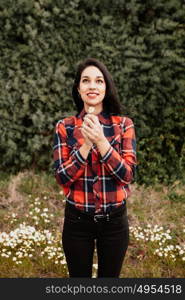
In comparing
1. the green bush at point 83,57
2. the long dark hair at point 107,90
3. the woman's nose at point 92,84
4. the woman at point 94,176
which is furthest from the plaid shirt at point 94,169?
the green bush at point 83,57

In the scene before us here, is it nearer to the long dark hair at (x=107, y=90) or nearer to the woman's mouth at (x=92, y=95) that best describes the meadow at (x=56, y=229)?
the long dark hair at (x=107, y=90)

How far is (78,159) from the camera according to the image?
2.24 m

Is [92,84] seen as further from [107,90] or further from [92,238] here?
[92,238]

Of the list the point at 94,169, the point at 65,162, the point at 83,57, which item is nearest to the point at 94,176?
the point at 94,169

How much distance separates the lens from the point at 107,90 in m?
2.47

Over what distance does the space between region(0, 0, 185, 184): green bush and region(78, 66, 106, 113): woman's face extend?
275 centimetres

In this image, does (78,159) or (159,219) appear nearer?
(78,159)

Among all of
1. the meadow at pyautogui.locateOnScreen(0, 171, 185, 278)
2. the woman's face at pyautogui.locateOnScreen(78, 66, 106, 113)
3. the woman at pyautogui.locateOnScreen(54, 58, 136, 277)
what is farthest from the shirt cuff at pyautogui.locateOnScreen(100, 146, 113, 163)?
the meadow at pyautogui.locateOnScreen(0, 171, 185, 278)

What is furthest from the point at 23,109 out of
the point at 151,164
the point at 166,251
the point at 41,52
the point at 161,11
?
the point at 166,251

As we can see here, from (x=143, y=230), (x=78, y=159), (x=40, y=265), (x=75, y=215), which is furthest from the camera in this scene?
(x=143, y=230)

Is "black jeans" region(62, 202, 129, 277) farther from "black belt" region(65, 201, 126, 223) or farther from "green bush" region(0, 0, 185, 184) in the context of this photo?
"green bush" region(0, 0, 185, 184)

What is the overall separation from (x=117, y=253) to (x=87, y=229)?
279 mm

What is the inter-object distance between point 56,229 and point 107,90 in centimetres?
230

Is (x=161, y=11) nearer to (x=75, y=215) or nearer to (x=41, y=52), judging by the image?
(x=41, y=52)
